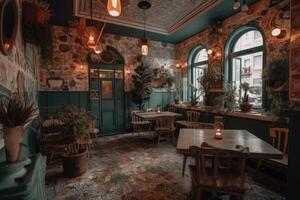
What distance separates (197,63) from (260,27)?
7.88ft

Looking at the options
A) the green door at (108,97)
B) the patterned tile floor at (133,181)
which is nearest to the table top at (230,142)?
the patterned tile floor at (133,181)

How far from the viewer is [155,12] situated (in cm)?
427

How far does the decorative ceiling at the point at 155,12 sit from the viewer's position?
148 inches

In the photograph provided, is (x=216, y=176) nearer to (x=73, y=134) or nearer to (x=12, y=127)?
(x=12, y=127)

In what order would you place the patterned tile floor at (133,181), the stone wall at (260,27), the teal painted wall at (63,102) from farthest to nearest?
the teal painted wall at (63,102) < the stone wall at (260,27) < the patterned tile floor at (133,181)

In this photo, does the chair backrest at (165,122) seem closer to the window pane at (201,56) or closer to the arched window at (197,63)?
the arched window at (197,63)

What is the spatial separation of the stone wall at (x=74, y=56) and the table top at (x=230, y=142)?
3798 millimetres

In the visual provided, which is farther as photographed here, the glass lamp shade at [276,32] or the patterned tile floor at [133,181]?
the glass lamp shade at [276,32]

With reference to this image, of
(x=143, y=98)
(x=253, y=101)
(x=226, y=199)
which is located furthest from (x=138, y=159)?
(x=253, y=101)

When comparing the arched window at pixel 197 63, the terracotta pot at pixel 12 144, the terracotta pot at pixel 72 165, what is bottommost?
the terracotta pot at pixel 72 165

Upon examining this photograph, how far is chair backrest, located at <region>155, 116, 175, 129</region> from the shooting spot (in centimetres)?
433

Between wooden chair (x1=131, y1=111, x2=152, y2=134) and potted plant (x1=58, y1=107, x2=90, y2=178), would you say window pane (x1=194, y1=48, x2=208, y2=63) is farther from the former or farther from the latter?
potted plant (x1=58, y1=107, x2=90, y2=178)

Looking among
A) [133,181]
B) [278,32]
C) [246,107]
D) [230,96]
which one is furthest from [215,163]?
[278,32]

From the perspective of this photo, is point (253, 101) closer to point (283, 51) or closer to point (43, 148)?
point (283, 51)
